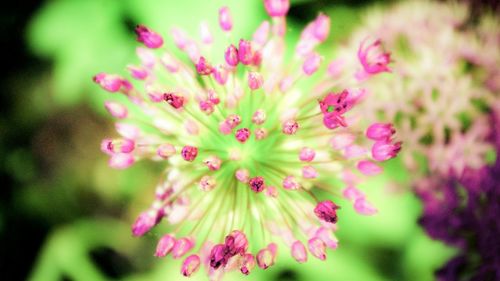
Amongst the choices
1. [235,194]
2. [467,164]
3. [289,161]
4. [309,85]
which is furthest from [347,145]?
[467,164]

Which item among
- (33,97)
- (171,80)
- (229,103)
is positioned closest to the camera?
(229,103)

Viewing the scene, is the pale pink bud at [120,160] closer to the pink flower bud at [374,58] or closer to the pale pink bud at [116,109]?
the pale pink bud at [116,109]

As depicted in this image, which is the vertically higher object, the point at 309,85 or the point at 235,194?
the point at 309,85

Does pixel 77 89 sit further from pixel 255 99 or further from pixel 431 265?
pixel 431 265

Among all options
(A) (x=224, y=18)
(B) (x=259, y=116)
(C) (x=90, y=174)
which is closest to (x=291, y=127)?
(B) (x=259, y=116)

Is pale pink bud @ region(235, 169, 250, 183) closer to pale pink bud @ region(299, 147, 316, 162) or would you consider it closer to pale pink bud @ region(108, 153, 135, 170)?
pale pink bud @ region(299, 147, 316, 162)

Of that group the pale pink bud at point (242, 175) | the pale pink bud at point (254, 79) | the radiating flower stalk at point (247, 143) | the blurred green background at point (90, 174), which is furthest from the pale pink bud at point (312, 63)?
the blurred green background at point (90, 174)
